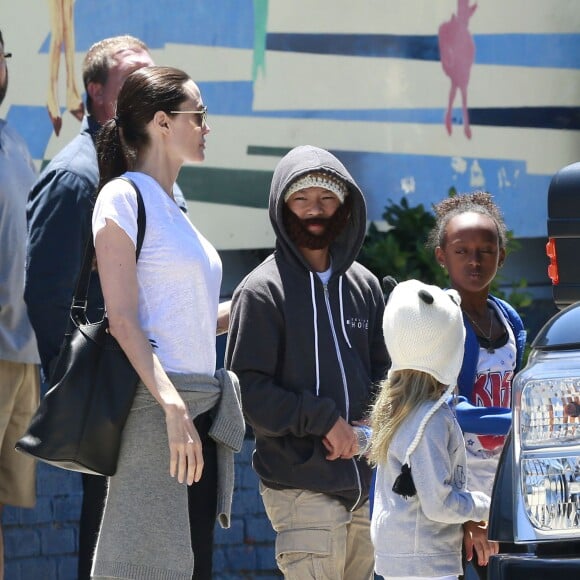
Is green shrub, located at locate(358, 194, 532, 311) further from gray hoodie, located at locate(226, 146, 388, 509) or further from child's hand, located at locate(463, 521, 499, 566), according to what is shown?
child's hand, located at locate(463, 521, 499, 566)

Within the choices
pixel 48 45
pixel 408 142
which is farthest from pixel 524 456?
pixel 408 142

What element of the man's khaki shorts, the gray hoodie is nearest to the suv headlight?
the gray hoodie

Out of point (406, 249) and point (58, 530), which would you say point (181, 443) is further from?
point (406, 249)

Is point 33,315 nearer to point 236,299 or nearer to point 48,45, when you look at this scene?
point 236,299

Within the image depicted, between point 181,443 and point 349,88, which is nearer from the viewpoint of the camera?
point 181,443

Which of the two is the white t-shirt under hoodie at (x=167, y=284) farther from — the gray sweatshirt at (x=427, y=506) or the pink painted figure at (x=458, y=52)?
the pink painted figure at (x=458, y=52)

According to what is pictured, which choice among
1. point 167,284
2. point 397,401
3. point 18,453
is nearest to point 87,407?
point 167,284

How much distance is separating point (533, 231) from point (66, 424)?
4564 mm

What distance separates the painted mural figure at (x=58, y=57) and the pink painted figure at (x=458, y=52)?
2.16 m

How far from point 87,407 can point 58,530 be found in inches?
107

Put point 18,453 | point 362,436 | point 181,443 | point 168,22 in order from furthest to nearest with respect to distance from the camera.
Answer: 1. point 168,22
2. point 18,453
3. point 362,436
4. point 181,443

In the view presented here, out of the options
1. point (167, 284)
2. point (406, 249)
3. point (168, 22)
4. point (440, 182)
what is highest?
point (168, 22)

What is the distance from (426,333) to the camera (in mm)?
4363

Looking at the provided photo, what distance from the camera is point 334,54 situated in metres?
7.46
